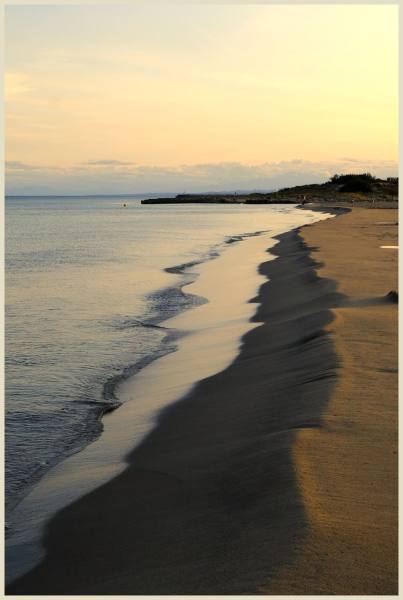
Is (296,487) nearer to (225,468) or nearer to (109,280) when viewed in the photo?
(225,468)

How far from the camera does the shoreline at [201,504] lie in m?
5.08

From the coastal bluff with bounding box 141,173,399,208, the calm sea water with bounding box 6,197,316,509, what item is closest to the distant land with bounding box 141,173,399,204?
the coastal bluff with bounding box 141,173,399,208

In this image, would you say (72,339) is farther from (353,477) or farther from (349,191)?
(349,191)

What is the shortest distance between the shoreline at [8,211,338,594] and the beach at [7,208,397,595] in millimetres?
16

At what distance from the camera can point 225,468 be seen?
23.2ft

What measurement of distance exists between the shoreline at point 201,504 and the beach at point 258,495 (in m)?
0.02

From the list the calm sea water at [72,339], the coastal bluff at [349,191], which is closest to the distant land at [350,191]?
the coastal bluff at [349,191]

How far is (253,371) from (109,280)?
1724 cm

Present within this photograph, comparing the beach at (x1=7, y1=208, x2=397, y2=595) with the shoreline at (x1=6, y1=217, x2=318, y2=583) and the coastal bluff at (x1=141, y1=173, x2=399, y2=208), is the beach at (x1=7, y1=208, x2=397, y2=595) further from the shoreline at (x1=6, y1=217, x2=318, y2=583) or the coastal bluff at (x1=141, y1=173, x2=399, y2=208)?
the coastal bluff at (x1=141, y1=173, x2=399, y2=208)

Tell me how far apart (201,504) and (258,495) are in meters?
0.51

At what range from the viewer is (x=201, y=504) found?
20.7 feet

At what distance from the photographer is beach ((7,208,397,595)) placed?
487 cm

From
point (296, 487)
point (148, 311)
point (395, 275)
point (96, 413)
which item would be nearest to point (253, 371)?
point (96, 413)

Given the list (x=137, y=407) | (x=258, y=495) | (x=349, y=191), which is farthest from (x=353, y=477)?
(x=349, y=191)
